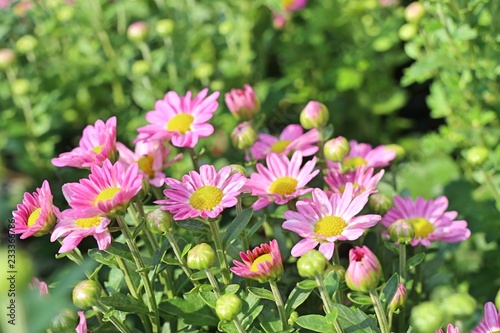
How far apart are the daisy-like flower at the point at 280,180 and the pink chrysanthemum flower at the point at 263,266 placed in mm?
183

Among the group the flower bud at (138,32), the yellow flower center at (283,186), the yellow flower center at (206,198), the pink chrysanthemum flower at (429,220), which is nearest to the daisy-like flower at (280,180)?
the yellow flower center at (283,186)

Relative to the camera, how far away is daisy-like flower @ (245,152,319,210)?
1.44 m

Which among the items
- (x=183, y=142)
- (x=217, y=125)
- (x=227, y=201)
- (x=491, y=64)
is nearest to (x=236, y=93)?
(x=183, y=142)

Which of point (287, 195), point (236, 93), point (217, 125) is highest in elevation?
point (236, 93)

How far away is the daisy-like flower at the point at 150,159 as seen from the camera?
154 cm

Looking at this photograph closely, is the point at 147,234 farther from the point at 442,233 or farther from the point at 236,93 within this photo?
the point at 442,233

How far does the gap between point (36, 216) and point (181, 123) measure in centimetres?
43

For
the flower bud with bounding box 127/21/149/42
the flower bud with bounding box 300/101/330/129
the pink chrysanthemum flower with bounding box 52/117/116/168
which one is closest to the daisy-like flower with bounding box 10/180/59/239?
the pink chrysanthemum flower with bounding box 52/117/116/168

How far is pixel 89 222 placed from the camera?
129 cm

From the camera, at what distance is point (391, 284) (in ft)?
4.20

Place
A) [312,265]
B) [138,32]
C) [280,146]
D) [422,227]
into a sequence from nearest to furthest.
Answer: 1. [312,265]
2. [422,227]
3. [280,146]
4. [138,32]

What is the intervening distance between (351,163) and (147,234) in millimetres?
489

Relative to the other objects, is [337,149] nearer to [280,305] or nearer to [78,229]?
[280,305]

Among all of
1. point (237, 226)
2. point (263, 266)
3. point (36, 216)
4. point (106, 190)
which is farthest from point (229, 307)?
point (36, 216)
